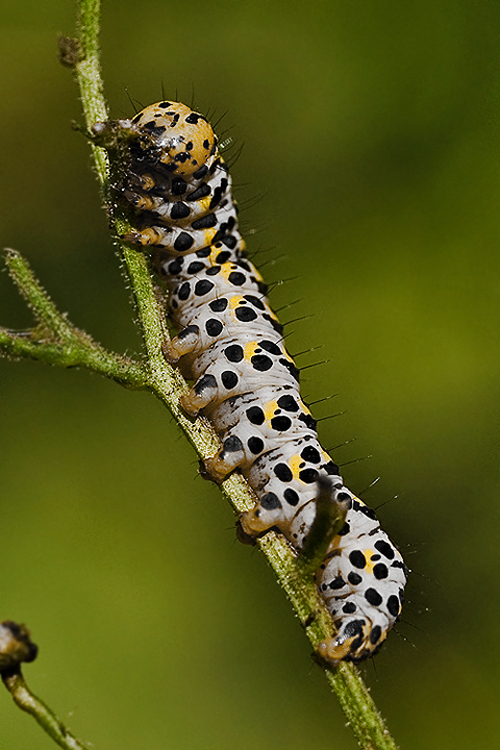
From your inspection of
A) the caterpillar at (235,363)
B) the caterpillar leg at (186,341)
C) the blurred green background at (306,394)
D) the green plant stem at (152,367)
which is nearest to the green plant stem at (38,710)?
the green plant stem at (152,367)

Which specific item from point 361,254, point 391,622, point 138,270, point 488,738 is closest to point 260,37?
point 361,254


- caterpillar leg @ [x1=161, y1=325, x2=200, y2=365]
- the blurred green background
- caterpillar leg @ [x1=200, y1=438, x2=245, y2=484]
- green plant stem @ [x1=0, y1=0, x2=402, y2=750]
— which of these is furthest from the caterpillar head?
the blurred green background

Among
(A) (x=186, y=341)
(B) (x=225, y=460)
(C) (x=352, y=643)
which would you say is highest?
(A) (x=186, y=341)

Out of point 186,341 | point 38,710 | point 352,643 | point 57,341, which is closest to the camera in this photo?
point 38,710

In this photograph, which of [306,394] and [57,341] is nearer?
[57,341]

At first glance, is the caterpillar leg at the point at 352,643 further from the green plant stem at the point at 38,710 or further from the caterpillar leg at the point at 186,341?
the caterpillar leg at the point at 186,341

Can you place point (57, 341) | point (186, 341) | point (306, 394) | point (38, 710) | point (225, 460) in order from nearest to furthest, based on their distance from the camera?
point (38, 710) → point (57, 341) → point (225, 460) → point (186, 341) → point (306, 394)

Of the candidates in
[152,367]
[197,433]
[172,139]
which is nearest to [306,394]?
[172,139]

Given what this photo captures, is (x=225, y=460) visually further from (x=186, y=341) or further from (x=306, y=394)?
(x=306, y=394)
